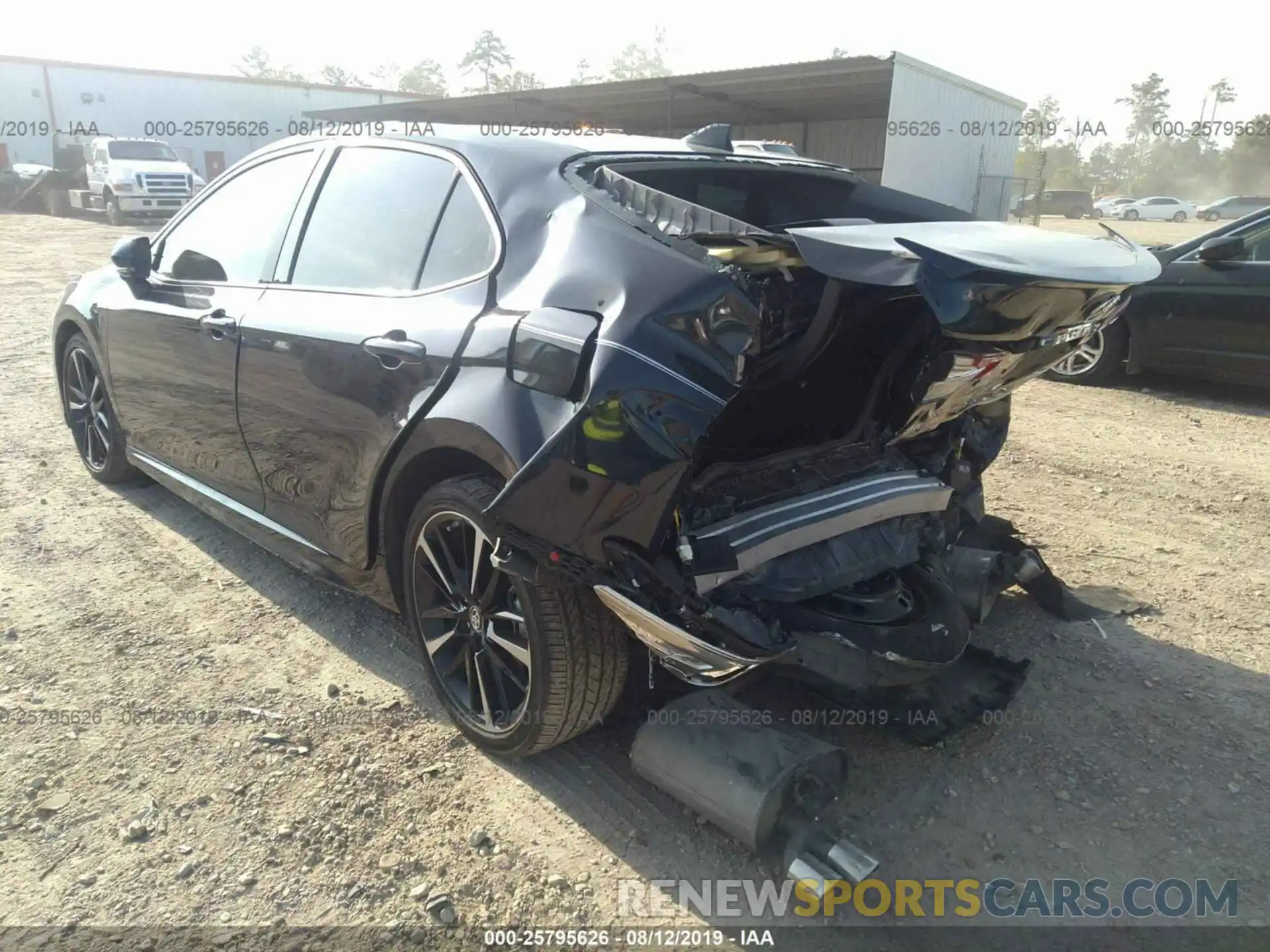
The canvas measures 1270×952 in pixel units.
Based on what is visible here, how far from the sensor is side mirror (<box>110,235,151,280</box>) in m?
4.04

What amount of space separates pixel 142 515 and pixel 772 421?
357 centimetres

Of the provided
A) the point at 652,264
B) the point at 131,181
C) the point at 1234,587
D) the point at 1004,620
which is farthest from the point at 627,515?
the point at 131,181

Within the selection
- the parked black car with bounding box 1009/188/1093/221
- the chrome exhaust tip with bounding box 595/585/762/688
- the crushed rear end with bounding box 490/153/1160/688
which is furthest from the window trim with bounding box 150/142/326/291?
the parked black car with bounding box 1009/188/1093/221

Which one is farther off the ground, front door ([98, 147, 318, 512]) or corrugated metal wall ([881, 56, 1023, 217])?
corrugated metal wall ([881, 56, 1023, 217])

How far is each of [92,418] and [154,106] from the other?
133 ft

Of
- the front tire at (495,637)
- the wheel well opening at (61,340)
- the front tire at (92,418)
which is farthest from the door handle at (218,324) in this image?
the wheel well opening at (61,340)

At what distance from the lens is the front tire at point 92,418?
4.76m

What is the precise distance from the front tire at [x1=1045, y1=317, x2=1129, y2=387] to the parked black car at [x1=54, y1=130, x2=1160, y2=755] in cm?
448

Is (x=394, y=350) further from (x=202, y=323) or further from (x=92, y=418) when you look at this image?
(x=92, y=418)

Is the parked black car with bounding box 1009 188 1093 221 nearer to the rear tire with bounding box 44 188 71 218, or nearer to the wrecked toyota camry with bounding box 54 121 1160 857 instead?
the rear tire with bounding box 44 188 71 218

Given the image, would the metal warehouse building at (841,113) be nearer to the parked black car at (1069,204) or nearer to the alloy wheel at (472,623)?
→ the alloy wheel at (472,623)

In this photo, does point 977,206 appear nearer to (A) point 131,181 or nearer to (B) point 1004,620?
(B) point 1004,620

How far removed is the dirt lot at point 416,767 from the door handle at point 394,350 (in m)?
1.22

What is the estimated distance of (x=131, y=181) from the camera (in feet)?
76.3
